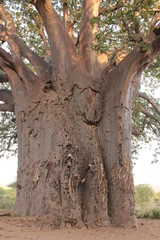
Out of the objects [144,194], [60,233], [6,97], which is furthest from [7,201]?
[60,233]

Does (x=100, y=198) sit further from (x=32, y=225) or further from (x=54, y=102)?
(x=54, y=102)

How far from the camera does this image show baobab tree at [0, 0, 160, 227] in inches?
206

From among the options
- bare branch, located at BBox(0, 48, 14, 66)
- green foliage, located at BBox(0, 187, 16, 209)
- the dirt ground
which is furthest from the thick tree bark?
green foliage, located at BBox(0, 187, 16, 209)

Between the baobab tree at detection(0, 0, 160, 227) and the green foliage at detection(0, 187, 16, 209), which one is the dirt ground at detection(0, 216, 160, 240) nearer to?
the baobab tree at detection(0, 0, 160, 227)

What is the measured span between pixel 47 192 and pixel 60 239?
48.6 inches

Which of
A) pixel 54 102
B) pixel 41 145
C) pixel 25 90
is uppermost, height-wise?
pixel 25 90

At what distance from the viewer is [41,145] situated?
19.3 feet

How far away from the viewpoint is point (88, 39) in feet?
23.4

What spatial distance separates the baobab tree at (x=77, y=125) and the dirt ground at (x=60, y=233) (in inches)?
9.7

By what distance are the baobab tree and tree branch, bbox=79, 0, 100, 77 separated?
3 cm

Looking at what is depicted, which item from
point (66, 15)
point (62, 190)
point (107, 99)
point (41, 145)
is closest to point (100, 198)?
point (62, 190)

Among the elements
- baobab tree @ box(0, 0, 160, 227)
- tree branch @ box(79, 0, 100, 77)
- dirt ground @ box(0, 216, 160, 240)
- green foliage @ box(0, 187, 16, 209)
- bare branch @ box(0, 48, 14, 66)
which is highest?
tree branch @ box(79, 0, 100, 77)

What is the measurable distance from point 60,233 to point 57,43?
4.16 metres

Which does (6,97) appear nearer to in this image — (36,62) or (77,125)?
(36,62)
